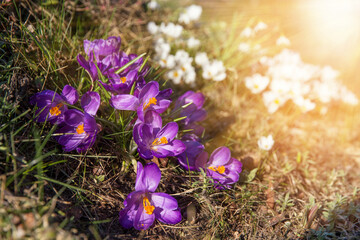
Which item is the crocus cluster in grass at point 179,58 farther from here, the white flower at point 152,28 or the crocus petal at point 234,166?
the crocus petal at point 234,166

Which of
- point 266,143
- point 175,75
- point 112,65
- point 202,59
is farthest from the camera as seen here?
point 202,59

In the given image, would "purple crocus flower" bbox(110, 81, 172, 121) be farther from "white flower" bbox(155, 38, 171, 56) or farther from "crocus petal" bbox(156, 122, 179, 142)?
"white flower" bbox(155, 38, 171, 56)

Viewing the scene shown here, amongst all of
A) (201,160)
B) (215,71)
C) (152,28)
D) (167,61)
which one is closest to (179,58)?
(167,61)

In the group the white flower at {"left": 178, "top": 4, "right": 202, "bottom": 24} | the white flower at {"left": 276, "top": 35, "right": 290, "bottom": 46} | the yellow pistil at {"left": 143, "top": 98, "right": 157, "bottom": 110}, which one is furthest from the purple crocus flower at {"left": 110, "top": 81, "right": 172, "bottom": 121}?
the white flower at {"left": 276, "top": 35, "right": 290, "bottom": 46}

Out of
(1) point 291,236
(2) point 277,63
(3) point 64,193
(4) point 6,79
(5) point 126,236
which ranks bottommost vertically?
(1) point 291,236

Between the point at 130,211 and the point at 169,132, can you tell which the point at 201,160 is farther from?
the point at 130,211

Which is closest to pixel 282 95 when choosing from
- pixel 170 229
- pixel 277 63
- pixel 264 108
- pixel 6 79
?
pixel 264 108

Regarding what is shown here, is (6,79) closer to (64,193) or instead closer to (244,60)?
(64,193)
